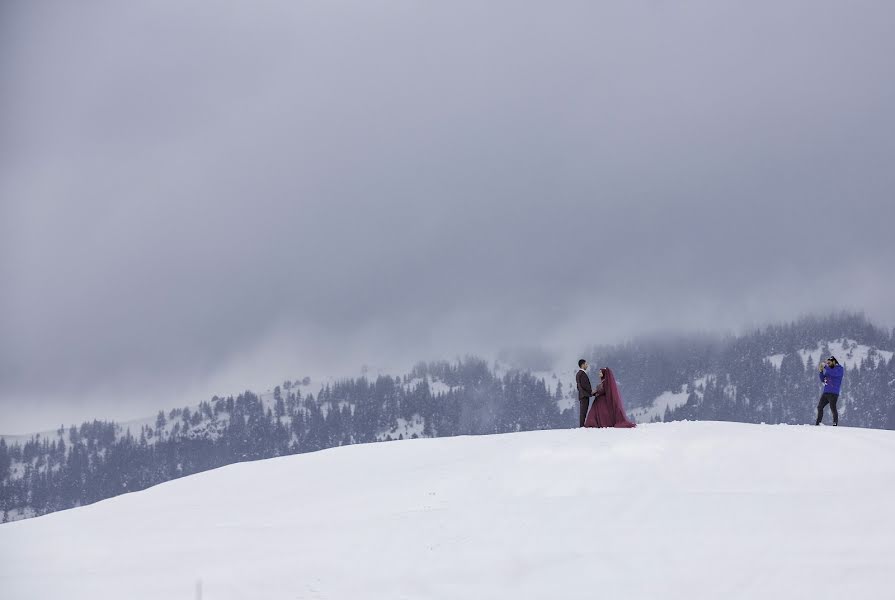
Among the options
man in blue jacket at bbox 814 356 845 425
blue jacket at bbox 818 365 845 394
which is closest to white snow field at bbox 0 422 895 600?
man in blue jacket at bbox 814 356 845 425

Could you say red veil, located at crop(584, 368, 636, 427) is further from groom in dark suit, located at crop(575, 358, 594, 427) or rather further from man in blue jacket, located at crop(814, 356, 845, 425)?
man in blue jacket, located at crop(814, 356, 845, 425)

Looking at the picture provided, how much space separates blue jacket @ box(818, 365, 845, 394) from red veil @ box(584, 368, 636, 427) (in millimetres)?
7986

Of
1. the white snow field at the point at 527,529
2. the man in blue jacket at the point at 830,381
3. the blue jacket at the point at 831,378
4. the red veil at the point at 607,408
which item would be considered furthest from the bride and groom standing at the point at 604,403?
the blue jacket at the point at 831,378

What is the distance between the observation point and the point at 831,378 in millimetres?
29375

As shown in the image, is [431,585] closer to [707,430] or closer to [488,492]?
[488,492]

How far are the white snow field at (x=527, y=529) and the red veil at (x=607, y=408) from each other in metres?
1.74

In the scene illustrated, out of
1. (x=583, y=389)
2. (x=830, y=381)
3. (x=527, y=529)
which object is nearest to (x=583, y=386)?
(x=583, y=389)

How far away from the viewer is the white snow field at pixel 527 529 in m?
14.5

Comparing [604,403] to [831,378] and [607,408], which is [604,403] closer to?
[607,408]

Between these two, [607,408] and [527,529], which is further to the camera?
[607,408]

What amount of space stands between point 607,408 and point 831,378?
8.69m

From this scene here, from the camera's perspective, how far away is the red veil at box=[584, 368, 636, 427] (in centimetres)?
2739

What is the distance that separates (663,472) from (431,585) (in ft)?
26.8

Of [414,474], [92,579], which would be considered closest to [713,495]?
[414,474]
